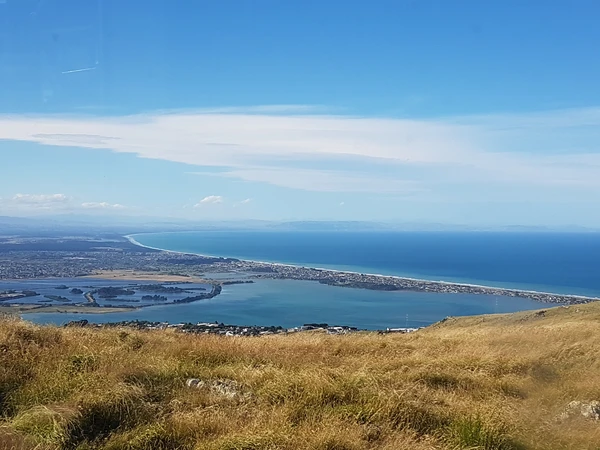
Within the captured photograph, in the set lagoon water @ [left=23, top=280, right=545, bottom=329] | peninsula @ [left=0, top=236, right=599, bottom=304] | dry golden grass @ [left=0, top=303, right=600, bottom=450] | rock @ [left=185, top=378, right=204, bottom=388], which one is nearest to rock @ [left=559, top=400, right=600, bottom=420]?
dry golden grass @ [left=0, top=303, right=600, bottom=450]

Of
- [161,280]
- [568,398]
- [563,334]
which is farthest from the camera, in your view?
[161,280]

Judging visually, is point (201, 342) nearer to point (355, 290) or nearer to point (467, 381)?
point (467, 381)

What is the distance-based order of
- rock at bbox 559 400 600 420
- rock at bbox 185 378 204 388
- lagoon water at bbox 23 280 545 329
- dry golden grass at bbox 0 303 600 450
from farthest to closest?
lagoon water at bbox 23 280 545 329
rock at bbox 185 378 204 388
rock at bbox 559 400 600 420
dry golden grass at bbox 0 303 600 450

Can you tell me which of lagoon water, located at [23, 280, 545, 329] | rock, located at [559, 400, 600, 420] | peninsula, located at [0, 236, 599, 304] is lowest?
lagoon water, located at [23, 280, 545, 329]

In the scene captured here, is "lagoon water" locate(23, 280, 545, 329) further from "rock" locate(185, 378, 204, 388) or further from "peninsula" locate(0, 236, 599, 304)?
"rock" locate(185, 378, 204, 388)

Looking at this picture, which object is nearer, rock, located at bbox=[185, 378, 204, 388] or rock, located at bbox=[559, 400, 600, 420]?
rock, located at bbox=[559, 400, 600, 420]

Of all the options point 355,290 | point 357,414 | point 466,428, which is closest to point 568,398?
point 466,428

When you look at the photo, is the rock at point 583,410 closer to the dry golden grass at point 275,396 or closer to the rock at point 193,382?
the dry golden grass at point 275,396

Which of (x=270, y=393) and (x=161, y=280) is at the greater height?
(x=270, y=393)
